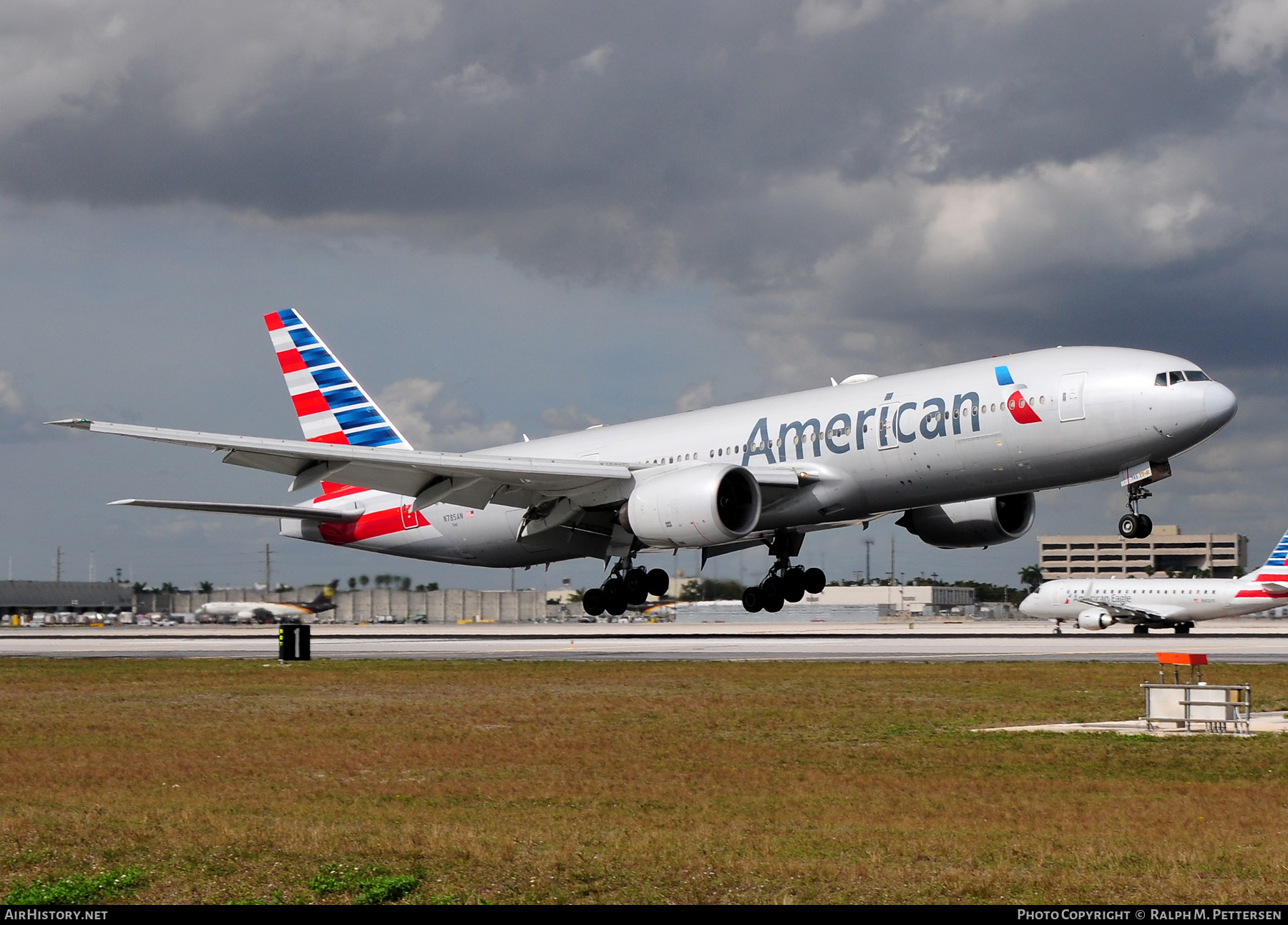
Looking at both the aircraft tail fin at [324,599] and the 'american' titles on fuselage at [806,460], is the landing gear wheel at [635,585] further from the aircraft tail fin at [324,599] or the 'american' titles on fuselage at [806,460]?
the aircraft tail fin at [324,599]

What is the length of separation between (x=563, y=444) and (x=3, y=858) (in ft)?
101

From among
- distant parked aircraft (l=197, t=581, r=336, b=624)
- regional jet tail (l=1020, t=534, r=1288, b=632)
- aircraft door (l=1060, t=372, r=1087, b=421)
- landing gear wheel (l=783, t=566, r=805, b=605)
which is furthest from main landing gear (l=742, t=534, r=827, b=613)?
distant parked aircraft (l=197, t=581, r=336, b=624)

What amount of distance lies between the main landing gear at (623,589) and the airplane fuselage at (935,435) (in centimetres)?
109

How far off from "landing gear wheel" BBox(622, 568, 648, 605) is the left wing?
278cm

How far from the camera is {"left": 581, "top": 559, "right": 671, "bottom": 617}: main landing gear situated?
40281 millimetres

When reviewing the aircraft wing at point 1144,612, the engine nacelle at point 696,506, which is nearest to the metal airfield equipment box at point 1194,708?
the engine nacelle at point 696,506

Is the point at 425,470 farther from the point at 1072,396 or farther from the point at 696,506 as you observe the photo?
the point at 1072,396

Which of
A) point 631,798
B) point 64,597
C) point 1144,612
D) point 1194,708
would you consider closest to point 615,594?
point 1194,708

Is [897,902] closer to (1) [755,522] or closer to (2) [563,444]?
(1) [755,522]

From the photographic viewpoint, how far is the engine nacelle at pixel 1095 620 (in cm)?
8288

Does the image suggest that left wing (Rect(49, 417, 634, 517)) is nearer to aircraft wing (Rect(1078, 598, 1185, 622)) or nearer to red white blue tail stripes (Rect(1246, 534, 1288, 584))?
aircraft wing (Rect(1078, 598, 1185, 622))

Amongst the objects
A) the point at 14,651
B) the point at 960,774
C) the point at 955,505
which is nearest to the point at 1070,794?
the point at 960,774

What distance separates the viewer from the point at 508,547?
1731 inches

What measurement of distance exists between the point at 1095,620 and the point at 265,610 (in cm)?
7839
